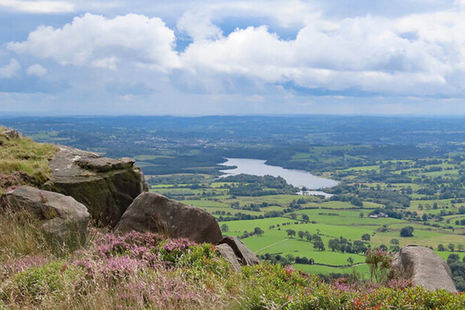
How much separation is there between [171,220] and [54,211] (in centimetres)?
374

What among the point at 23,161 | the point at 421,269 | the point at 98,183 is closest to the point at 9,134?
the point at 23,161

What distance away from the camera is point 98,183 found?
16.7m

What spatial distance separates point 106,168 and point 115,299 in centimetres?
1103

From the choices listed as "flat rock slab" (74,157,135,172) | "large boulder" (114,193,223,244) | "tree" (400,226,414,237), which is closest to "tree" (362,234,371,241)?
"tree" (400,226,414,237)

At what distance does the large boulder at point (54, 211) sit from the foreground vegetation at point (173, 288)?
140cm

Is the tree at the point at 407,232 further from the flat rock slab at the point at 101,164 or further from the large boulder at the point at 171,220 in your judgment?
the large boulder at the point at 171,220

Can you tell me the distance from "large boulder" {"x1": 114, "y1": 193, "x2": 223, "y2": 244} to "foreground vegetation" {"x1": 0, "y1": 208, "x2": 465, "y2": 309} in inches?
154

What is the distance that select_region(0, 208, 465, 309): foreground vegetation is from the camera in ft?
21.9

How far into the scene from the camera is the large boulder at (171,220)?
1412 centimetres

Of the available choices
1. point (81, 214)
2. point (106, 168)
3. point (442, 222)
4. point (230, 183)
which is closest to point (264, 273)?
point (81, 214)

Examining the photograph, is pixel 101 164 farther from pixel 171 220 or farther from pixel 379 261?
pixel 379 261

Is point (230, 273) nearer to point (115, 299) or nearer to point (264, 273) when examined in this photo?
point (264, 273)

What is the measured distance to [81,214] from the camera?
12.4m

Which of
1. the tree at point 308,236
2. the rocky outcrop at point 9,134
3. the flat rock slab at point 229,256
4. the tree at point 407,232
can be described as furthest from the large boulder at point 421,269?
the tree at point 407,232
